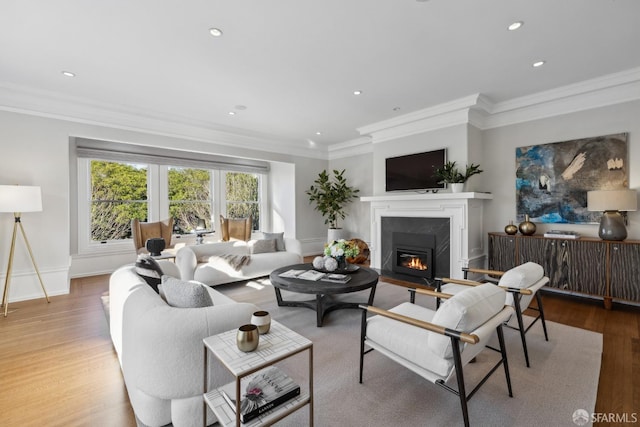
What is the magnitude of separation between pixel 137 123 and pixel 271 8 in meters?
3.47

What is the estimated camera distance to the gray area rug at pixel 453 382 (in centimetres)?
165

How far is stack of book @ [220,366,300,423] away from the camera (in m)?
1.28

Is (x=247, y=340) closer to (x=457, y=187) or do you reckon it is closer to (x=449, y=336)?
(x=449, y=336)

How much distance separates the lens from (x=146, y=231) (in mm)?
5277

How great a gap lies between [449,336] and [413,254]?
11.4ft

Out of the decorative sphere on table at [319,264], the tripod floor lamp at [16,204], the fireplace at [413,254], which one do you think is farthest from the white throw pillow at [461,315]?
the tripod floor lamp at [16,204]

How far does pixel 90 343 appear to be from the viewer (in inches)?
102

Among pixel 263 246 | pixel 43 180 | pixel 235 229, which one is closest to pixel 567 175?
pixel 263 246

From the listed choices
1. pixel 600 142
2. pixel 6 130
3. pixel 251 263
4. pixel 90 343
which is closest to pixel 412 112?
pixel 600 142

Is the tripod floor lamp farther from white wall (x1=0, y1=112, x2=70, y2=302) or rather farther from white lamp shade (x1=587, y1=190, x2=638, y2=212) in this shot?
white lamp shade (x1=587, y1=190, x2=638, y2=212)

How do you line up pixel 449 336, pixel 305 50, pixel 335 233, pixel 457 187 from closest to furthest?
pixel 449 336 → pixel 305 50 → pixel 457 187 → pixel 335 233

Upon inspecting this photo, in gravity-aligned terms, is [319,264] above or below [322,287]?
above

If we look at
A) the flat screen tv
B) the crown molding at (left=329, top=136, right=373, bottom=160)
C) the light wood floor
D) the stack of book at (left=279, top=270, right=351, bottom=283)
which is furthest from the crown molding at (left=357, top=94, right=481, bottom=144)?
the stack of book at (left=279, top=270, right=351, bottom=283)

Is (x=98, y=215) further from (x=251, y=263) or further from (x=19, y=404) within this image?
(x=19, y=404)
